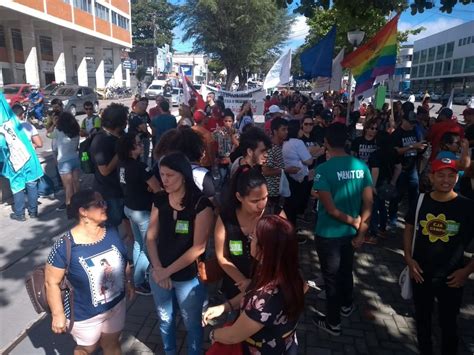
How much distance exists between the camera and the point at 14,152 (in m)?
5.96

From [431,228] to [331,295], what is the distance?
1.09 metres

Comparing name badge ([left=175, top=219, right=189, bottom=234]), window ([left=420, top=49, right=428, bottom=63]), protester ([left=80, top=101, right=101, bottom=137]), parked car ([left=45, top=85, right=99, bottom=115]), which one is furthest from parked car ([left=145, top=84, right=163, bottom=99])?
window ([left=420, top=49, right=428, bottom=63])

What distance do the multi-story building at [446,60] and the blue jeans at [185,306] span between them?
58135 mm

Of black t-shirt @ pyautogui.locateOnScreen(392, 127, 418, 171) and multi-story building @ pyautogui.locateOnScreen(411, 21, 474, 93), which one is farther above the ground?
multi-story building @ pyautogui.locateOnScreen(411, 21, 474, 93)

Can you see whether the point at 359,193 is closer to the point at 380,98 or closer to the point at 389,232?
the point at 389,232

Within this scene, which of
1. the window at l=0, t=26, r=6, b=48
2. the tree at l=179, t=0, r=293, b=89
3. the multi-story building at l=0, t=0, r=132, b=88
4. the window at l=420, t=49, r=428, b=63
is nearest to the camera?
the multi-story building at l=0, t=0, r=132, b=88

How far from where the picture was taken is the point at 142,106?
8211 millimetres

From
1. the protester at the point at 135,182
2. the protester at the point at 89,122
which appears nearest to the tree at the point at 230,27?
the protester at the point at 89,122

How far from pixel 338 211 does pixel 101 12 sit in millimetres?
40272

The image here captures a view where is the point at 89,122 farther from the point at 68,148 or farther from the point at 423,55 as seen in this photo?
the point at 423,55

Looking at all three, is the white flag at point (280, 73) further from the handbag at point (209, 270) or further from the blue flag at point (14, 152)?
the handbag at point (209, 270)

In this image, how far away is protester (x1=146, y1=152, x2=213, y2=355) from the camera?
2619mm

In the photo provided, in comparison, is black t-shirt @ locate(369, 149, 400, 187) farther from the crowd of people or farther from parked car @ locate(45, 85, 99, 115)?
parked car @ locate(45, 85, 99, 115)

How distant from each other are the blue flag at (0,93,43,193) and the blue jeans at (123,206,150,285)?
2.99m
